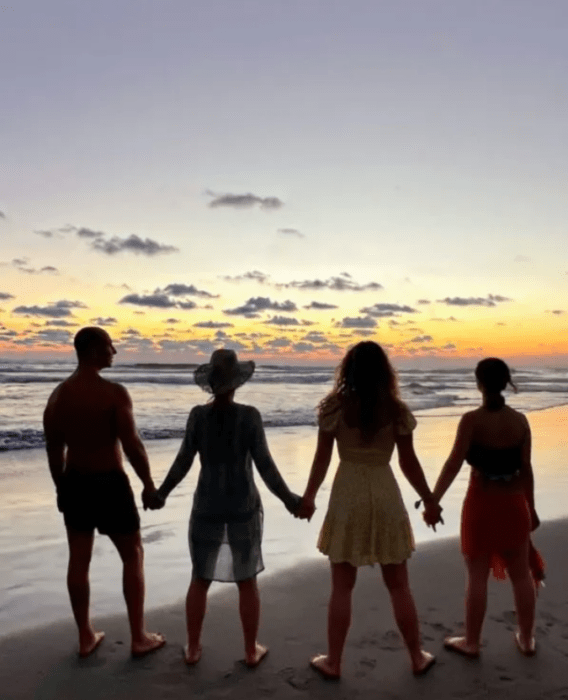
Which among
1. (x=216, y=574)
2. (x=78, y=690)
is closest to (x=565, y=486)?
(x=216, y=574)

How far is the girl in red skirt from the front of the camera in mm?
3984

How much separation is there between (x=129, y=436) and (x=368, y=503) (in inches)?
55.5

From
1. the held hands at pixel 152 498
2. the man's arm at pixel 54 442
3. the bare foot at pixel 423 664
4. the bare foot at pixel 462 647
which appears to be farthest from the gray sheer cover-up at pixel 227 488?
the bare foot at pixel 462 647

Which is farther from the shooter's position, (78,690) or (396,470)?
(396,470)

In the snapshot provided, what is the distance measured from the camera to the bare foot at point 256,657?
4.02 metres

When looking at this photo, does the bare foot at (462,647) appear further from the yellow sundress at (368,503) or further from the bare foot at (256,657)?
the bare foot at (256,657)

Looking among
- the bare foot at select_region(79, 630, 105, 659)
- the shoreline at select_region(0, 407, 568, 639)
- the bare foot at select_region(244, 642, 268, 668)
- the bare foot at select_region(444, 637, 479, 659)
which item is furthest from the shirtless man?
the bare foot at select_region(444, 637, 479, 659)

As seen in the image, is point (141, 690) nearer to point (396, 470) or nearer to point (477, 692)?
point (477, 692)

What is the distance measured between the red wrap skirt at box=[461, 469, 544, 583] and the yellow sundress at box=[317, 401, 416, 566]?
440 mm

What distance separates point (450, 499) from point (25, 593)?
16.9 ft

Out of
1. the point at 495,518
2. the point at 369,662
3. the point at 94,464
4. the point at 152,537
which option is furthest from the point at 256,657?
the point at 152,537

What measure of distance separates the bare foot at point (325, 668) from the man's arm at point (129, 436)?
1394 millimetres

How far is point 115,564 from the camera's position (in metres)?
6.04

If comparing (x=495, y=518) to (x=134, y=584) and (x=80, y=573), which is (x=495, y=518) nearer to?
(x=134, y=584)
